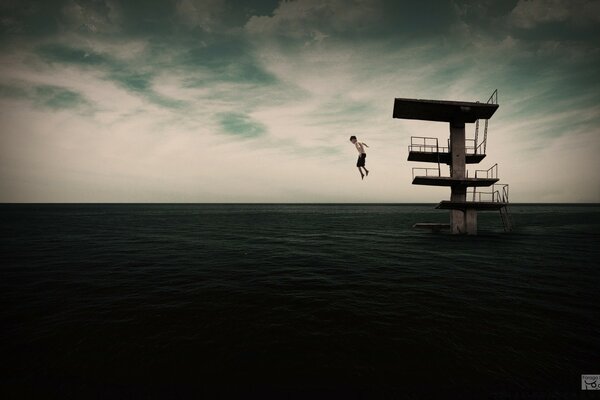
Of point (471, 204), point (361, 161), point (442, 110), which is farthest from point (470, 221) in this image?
point (361, 161)

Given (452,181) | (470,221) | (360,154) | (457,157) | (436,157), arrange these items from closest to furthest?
(360,154), (452,181), (457,157), (436,157), (470,221)

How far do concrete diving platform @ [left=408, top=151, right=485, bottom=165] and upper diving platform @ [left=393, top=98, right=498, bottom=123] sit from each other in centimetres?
337

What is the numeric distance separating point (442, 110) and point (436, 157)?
14.1 ft

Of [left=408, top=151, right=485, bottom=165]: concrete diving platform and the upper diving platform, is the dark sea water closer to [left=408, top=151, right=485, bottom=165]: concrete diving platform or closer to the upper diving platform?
[left=408, top=151, right=485, bottom=165]: concrete diving platform

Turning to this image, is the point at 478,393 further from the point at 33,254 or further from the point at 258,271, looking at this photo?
the point at 33,254

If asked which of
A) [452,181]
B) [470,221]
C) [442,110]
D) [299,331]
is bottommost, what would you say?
[299,331]

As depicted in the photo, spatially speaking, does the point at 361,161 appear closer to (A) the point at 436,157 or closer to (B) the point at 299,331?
(B) the point at 299,331

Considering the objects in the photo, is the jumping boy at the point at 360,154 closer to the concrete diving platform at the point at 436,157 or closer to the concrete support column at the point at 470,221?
the concrete diving platform at the point at 436,157

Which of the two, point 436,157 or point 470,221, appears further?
point 470,221

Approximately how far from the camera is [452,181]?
953 inches

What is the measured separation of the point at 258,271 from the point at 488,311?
1000 cm

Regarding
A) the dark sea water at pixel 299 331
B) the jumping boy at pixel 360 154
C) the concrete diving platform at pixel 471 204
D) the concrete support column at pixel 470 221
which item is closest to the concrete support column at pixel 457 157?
the concrete diving platform at pixel 471 204

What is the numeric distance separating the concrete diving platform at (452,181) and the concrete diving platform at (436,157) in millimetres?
2312

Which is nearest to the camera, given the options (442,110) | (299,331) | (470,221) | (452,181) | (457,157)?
(299,331)
